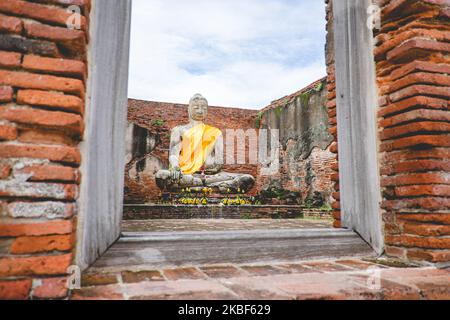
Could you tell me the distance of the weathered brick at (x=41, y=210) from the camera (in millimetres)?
1374

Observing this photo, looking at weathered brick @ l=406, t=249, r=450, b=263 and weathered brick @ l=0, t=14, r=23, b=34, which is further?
weathered brick @ l=406, t=249, r=450, b=263

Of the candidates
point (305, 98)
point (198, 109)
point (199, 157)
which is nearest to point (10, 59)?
point (199, 157)

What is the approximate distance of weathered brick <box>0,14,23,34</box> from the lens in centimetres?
143

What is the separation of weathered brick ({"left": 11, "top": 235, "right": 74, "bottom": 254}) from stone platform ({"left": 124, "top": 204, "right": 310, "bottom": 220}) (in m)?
4.65

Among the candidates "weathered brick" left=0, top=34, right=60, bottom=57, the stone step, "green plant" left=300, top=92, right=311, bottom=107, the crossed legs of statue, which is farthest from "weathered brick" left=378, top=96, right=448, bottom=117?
"green plant" left=300, top=92, right=311, bottom=107

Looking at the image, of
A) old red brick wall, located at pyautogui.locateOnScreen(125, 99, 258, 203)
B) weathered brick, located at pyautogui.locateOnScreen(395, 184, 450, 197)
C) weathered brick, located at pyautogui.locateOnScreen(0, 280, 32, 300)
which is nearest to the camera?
weathered brick, located at pyautogui.locateOnScreen(0, 280, 32, 300)

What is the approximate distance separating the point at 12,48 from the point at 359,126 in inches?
86.3

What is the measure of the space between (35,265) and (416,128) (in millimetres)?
2167

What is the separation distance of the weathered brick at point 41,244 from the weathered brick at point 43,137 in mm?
398

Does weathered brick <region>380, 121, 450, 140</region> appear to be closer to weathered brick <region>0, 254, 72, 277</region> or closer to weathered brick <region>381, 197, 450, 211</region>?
weathered brick <region>381, 197, 450, 211</region>

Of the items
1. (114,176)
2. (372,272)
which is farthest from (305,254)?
(114,176)

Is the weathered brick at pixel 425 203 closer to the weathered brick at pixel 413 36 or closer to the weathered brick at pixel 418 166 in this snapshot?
the weathered brick at pixel 418 166

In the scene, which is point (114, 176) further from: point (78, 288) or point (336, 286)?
point (336, 286)

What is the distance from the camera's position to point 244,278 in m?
1.75
